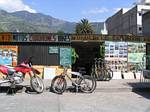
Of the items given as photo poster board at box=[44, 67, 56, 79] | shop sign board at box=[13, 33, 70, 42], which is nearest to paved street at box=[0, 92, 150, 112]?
photo poster board at box=[44, 67, 56, 79]

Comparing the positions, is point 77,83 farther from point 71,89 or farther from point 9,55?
point 9,55

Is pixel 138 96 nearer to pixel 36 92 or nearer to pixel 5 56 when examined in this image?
pixel 36 92

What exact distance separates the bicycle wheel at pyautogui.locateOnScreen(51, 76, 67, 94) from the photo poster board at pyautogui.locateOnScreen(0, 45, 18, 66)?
853cm

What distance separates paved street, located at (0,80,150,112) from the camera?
40.9ft

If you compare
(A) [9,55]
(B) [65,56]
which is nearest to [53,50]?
(B) [65,56]

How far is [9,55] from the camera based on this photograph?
2531 centimetres

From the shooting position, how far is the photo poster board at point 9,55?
2525 centimetres

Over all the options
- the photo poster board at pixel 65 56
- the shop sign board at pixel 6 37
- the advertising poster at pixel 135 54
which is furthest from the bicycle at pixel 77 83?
the advertising poster at pixel 135 54

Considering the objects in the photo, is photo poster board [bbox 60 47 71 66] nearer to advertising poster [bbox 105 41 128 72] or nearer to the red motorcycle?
advertising poster [bbox 105 41 128 72]

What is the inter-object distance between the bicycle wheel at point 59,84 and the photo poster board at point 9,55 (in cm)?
853

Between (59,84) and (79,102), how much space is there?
321cm

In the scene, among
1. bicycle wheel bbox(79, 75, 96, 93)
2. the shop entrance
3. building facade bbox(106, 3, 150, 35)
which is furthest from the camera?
building facade bbox(106, 3, 150, 35)

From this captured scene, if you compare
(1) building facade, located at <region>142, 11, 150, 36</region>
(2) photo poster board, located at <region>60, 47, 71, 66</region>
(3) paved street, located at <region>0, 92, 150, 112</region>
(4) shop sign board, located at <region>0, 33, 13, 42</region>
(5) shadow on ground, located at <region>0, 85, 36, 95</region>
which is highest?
(1) building facade, located at <region>142, 11, 150, 36</region>

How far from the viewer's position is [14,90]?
1750 cm
